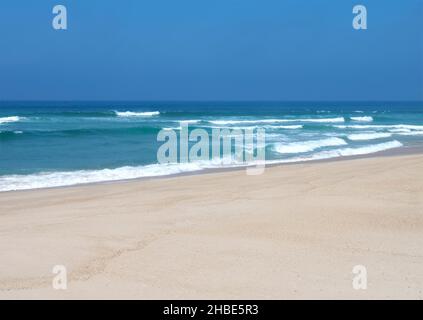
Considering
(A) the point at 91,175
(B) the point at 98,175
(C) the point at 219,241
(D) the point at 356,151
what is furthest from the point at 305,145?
(C) the point at 219,241

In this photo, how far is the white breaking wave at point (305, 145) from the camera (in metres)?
20.2

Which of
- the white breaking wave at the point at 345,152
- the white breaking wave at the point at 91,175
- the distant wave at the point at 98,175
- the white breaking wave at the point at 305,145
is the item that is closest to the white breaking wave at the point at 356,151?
the white breaking wave at the point at 345,152

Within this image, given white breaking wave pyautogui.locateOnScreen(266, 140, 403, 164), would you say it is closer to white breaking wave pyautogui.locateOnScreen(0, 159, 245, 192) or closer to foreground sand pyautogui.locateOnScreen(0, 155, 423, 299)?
white breaking wave pyautogui.locateOnScreen(0, 159, 245, 192)

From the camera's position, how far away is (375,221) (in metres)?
7.03

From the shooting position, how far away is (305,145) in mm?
21781

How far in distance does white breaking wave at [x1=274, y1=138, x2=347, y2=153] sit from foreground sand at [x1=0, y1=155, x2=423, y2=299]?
388 inches

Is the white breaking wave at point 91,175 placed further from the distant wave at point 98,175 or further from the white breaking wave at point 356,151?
the white breaking wave at point 356,151

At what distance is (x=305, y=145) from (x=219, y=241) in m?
16.3

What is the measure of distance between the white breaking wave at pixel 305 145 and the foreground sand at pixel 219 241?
9849mm

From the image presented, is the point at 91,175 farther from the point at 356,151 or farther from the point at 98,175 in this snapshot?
the point at 356,151

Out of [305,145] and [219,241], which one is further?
[305,145]

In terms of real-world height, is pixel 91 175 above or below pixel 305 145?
below
